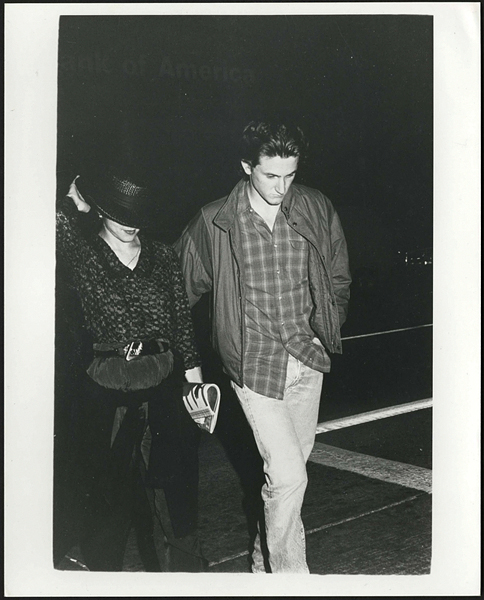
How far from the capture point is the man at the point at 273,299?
13.9 feet

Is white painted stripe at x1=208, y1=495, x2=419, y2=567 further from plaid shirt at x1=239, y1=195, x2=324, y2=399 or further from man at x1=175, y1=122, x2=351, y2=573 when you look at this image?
plaid shirt at x1=239, y1=195, x2=324, y2=399

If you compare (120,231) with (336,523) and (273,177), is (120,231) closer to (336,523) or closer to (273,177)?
(273,177)

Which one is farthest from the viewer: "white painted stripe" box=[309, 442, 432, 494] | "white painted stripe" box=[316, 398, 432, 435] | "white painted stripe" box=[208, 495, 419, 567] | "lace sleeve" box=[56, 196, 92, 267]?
"white painted stripe" box=[316, 398, 432, 435]

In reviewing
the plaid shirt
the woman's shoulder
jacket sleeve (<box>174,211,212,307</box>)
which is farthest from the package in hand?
the woman's shoulder

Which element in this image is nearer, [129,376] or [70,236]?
[129,376]

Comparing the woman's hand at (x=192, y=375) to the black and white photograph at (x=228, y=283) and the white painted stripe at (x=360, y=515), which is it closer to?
the black and white photograph at (x=228, y=283)

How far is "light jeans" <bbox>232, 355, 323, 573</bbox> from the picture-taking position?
13.8 feet

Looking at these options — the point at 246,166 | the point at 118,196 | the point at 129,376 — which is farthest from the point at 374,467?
the point at 118,196

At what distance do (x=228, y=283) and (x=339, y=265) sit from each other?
645 millimetres

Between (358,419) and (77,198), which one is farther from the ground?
(77,198)

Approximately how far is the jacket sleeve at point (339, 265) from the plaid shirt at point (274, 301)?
0.68 feet

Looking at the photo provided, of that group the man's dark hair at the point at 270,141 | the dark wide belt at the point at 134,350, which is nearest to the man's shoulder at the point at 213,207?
the man's dark hair at the point at 270,141

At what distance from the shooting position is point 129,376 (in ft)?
14.1

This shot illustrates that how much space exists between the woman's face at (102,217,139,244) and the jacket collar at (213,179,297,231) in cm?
44
